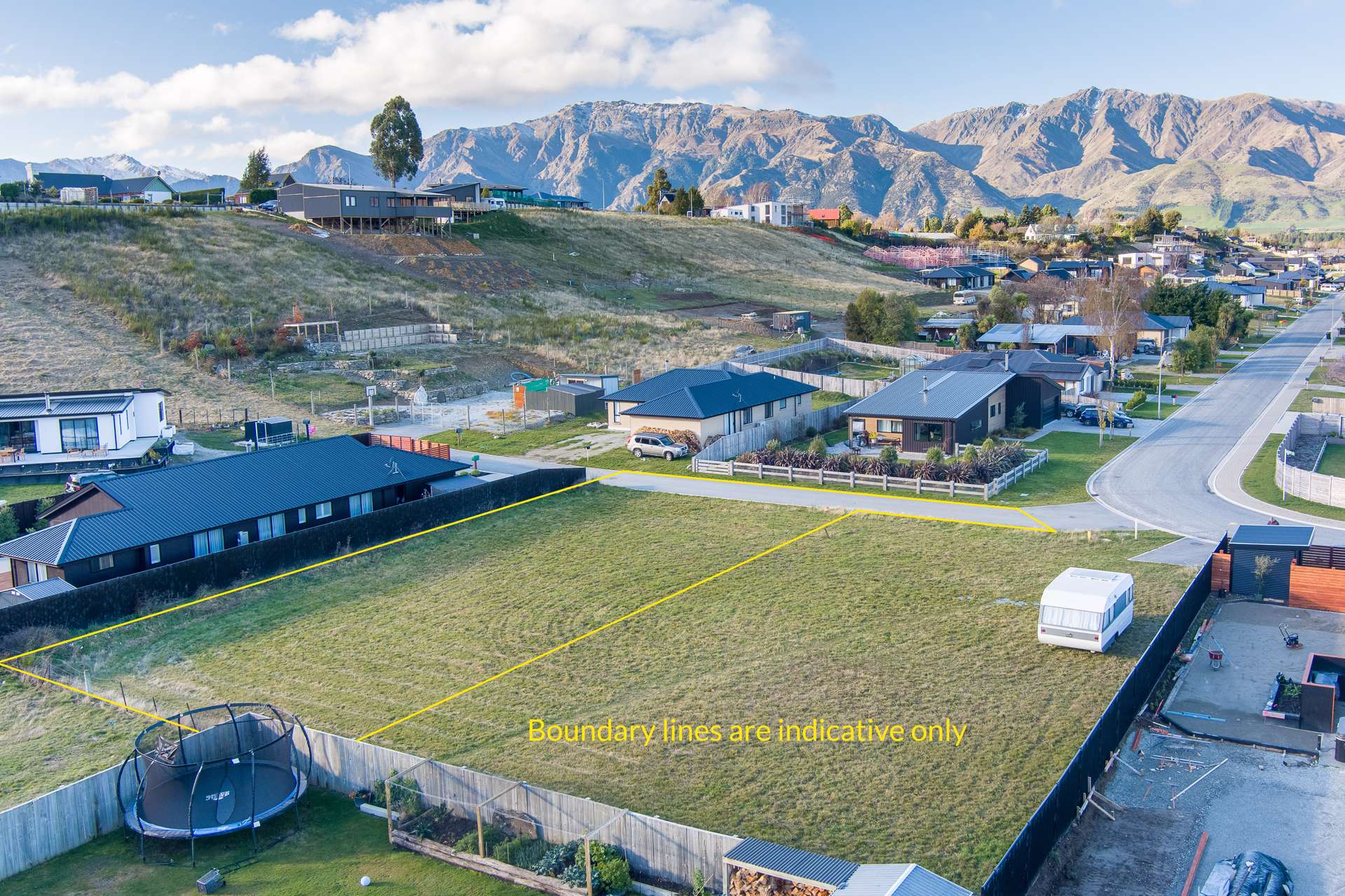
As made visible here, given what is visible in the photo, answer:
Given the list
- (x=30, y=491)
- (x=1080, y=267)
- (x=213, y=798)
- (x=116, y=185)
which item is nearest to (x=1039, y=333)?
(x=1080, y=267)

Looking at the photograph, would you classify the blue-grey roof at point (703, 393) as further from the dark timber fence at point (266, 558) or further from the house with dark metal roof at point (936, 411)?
the dark timber fence at point (266, 558)

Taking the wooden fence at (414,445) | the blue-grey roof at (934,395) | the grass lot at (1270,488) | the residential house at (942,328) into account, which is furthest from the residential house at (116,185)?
the grass lot at (1270,488)

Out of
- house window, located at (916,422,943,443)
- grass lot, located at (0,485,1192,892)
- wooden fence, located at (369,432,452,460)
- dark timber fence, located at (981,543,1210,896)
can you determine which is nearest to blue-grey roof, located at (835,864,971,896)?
dark timber fence, located at (981,543,1210,896)

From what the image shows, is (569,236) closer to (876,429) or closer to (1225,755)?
(876,429)

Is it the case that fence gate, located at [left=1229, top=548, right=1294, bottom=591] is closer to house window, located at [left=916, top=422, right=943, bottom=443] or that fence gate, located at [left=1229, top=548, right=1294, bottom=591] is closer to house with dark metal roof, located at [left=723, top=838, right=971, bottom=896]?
house window, located at [left=916, top=422, right=943, bottom=443]

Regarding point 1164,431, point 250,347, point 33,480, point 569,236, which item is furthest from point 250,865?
point 569,236

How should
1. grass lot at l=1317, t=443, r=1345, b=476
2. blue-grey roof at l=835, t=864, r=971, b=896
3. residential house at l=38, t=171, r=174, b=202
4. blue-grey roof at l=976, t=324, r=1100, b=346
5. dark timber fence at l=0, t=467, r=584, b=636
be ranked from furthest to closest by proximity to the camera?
residential house at l=38, t=171, r=174, b=202
blue-grey roof at l=976, t=324, r=1100, b=346
grass lot at l=1317, t=443, r=1345, b=476
dark timber fence at l=0, t=467, r=584, b=636
blue-grey roof at l=835, t=864, r=971, b=896
